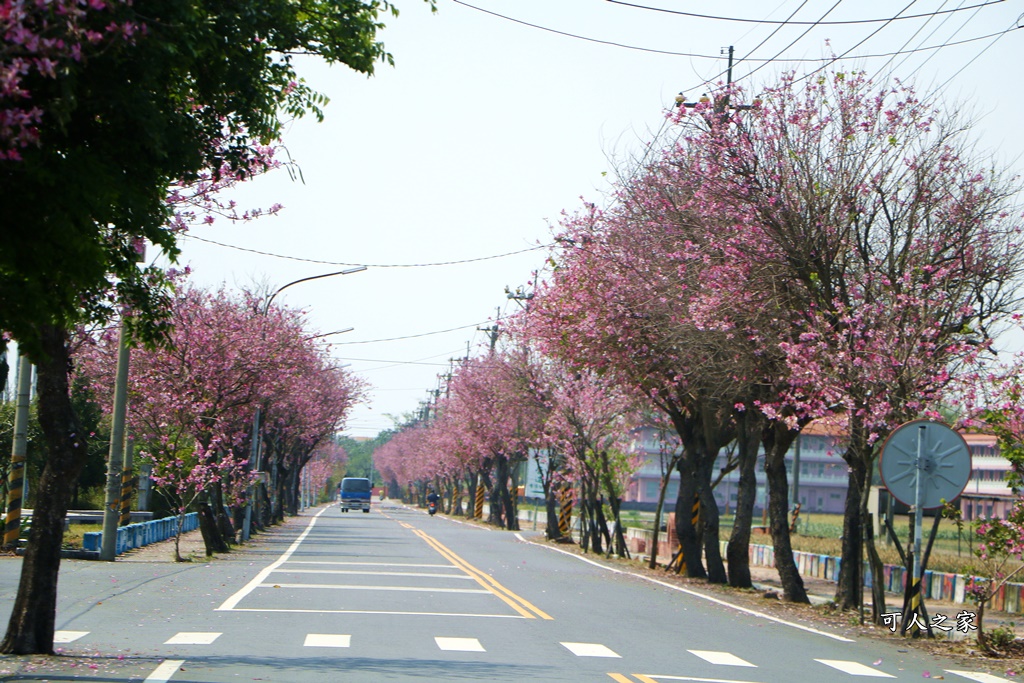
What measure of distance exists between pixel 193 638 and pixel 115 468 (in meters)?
15.2

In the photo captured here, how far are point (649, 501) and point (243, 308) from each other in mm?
79740

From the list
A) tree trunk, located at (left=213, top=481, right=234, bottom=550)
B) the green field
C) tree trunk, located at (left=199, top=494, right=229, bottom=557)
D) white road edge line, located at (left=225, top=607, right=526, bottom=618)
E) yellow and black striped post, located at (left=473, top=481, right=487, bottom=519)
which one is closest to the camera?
white road edge line, located at (left=225, top=607, right=526, bottom=618)

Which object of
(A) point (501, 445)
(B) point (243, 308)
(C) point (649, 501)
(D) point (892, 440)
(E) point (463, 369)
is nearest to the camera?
(D) point (892, 440)

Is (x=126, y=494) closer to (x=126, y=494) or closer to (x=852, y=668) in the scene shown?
(x=126, y=494)

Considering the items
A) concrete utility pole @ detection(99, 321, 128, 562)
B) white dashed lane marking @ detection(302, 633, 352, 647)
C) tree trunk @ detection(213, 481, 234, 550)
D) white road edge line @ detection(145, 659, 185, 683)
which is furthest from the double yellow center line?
concrete utility pole @ detection(99, 321, 128, 562)

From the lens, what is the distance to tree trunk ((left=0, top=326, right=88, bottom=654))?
1266 cm

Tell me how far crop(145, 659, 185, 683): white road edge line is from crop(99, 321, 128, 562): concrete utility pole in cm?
1716

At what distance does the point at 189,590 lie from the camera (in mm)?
21719

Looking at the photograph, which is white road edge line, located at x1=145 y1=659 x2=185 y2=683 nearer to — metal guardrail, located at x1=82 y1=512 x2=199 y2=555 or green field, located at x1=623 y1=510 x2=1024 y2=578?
green field, located at x1=623 y1=510 x2=1024 y2=578

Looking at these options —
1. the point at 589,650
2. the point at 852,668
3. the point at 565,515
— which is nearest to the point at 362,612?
the point at 589,650

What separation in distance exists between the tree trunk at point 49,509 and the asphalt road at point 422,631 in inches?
→ 24.1

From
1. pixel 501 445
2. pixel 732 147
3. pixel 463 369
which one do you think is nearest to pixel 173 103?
pixel 732 147

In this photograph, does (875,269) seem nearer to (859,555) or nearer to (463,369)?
(859,555)

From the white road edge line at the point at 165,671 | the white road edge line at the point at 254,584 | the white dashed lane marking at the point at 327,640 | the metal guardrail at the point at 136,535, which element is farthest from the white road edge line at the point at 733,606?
the metal guardrail at the point at 136,535
